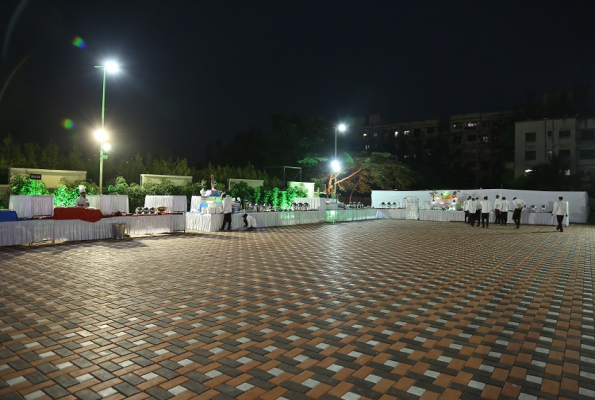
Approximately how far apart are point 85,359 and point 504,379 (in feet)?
10.6

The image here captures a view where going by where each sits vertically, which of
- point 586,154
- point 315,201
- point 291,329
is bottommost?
point 291,329

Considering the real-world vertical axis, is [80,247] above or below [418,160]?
below

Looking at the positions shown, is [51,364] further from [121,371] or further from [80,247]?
[80,247]

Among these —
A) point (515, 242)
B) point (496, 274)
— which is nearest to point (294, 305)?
point (496, 274)

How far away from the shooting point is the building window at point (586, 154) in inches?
1459

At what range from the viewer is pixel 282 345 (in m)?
3.38

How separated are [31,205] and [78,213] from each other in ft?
3.36

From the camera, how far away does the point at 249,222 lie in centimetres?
1408

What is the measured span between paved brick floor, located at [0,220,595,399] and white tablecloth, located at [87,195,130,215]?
358 centimetres

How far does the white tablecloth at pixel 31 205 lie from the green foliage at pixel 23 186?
8.03ft

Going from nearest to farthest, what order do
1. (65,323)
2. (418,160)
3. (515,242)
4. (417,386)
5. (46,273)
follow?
(417,386), (65,323), (46,273), (515,242), (418,160)

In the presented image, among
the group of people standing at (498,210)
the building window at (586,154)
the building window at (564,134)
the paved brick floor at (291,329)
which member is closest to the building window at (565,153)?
the building window at (586,154)

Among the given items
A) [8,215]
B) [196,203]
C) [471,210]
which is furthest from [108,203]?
[471,210]

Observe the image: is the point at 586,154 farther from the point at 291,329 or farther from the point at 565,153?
the point at 291,329
